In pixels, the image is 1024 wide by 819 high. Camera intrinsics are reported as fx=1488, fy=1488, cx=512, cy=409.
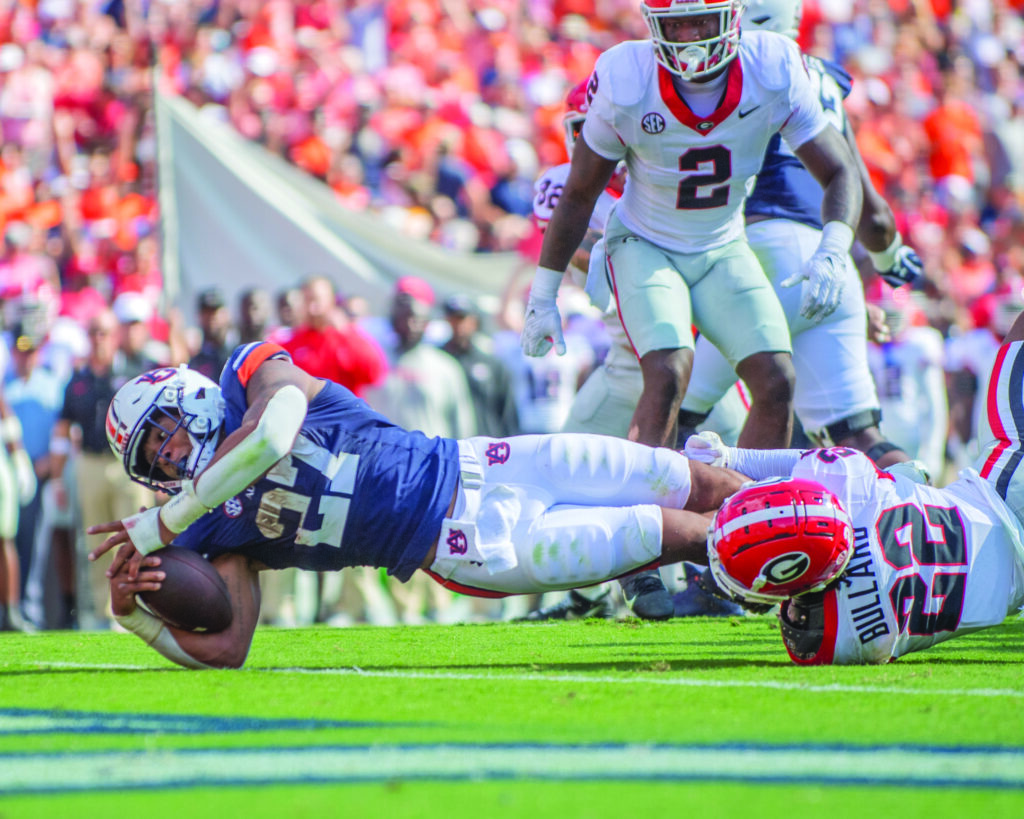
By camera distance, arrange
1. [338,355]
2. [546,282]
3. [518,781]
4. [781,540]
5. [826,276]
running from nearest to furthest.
Answer: [518,781] < [781,540] < [826,276] < [546,282] < [338,355]

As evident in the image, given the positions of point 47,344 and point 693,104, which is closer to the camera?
point 693,104

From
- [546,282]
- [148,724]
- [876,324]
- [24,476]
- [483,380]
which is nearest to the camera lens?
[148,724]

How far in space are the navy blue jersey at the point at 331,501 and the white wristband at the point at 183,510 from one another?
0.79ft

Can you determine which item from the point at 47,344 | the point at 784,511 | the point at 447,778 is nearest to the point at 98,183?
the point at 47,344

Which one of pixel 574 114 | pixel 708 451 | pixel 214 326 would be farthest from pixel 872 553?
pixel 214 326

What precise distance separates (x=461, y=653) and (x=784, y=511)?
149 cm

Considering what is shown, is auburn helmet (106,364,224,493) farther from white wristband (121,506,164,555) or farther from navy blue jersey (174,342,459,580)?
white wristband (121,506,164,555)

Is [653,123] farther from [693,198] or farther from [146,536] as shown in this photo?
[146,536]

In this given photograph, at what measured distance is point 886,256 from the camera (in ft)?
21.7

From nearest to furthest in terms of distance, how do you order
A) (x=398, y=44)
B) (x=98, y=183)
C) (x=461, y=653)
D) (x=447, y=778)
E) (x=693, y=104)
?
(x=447, y=778), (x=461, y=653), (x=693, y=104), (x=98, y=183), (x=398, y=44)

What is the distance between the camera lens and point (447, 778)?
258 centimetres

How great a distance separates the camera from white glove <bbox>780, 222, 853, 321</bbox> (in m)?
5.33

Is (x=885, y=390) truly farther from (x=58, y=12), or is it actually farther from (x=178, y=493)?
(x=58, y=12)

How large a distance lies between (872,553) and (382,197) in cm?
958
